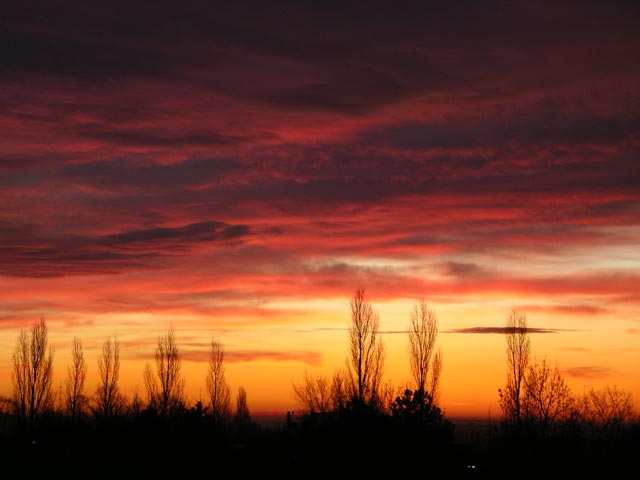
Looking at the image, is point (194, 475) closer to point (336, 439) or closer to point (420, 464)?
point (336, 439)

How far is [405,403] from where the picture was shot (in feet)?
103

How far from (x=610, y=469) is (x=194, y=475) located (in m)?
21.9

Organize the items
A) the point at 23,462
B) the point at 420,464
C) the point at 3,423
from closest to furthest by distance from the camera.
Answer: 1. the point at 420,464
2. the point at 23,462
3. the point at 3,423

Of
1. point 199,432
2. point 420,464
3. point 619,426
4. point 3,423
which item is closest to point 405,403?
point 420,464

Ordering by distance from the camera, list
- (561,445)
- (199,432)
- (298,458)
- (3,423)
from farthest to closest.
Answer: (3,423) → (561,445) → (199,432) → (298,458)

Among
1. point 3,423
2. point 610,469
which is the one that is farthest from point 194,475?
point 3,423

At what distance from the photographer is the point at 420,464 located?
29.9m

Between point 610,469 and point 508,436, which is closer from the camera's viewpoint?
point 610,469

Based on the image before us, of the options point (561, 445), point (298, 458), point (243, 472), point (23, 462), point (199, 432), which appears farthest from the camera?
point (561, 445)

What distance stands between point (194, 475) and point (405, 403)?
36.3 feet

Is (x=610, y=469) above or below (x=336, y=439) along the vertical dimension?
below

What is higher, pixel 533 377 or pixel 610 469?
pixel 533 377

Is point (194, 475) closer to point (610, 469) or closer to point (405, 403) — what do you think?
point (405, 403)

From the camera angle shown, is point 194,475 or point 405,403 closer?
point 405,403
